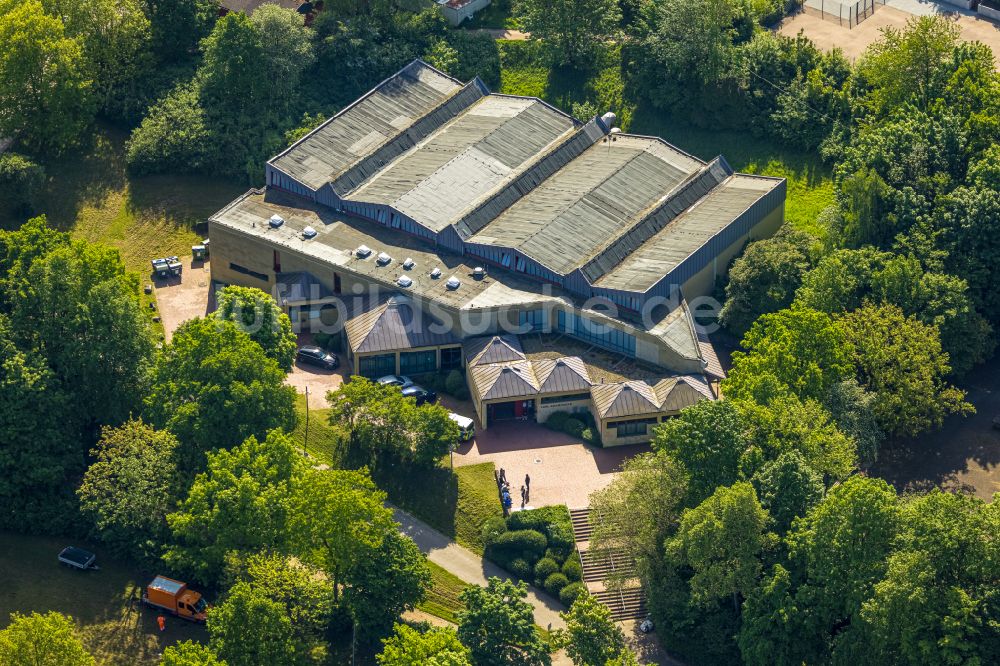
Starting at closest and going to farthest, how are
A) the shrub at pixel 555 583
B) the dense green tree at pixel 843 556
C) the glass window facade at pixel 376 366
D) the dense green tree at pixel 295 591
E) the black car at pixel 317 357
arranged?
1. the dense green tree at pixel 843 556
2. the dense green tree at pixel 295 591
3. the shrub at pixel 555 583
4. the glass window facade at pixel 376 366
5. the black car at pixel 317 357

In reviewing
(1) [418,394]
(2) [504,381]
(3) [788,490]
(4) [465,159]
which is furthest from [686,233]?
(3) [788,490]

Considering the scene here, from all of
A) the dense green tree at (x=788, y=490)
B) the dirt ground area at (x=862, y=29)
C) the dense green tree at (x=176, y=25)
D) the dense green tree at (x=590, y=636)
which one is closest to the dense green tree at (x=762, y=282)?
the dense green tree at (x=788, y=490)

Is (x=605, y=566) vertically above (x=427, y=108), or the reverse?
(x=427, y=108)

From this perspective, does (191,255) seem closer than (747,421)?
No

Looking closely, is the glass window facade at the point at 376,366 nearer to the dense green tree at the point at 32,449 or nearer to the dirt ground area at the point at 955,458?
the dense green tree at the point at 32,449

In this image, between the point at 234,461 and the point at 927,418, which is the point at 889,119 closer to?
the point at 927,418

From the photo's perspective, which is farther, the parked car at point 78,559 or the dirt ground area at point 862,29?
the dirt ground area at point 862,29

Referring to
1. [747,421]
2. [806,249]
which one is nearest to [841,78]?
[806,249]

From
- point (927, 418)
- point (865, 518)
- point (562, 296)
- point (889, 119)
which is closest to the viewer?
point (865, 518)
